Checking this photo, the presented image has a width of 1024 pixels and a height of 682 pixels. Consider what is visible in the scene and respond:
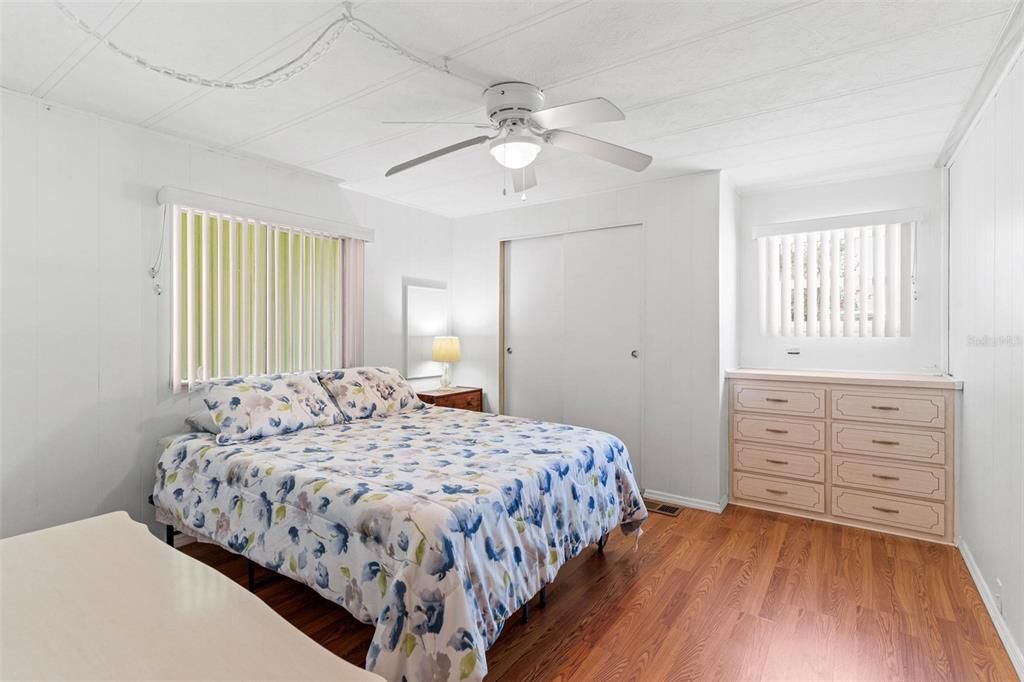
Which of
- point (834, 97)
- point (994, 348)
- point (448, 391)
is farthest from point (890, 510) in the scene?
point (448, 391)

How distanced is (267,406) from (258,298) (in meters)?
0.89

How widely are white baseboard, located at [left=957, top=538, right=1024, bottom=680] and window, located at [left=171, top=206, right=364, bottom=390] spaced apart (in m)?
3.92

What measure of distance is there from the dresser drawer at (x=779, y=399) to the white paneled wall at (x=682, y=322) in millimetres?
211

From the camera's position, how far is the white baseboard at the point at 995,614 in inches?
74.9

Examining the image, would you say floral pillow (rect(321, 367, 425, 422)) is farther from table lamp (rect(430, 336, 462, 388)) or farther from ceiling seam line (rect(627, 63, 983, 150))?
ceiling seam line (rect(627, 63, 983, 150))

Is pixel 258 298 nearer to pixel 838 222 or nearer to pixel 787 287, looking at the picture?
pixel 787 287

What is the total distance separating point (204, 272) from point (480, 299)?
2.35m

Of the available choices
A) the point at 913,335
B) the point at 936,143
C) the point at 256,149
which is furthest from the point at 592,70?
the point at 913,335

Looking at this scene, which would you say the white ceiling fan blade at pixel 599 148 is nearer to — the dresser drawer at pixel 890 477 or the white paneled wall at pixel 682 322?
the white paneled wall at pixel 682 322

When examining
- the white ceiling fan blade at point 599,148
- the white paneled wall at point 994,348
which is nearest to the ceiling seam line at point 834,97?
the white paneled wall at point 994,348

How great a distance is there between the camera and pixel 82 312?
2615 mm

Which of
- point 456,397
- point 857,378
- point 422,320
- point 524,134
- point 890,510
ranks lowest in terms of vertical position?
point 890,510

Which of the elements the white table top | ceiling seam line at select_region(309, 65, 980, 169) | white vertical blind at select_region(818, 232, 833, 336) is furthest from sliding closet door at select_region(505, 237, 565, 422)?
the white table top

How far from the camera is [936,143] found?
310 centimetres
